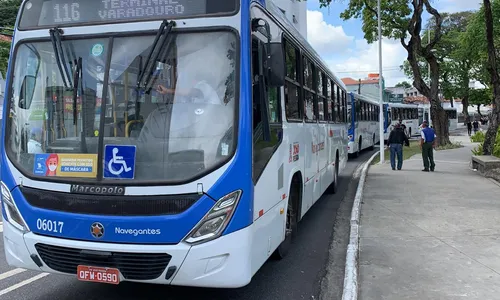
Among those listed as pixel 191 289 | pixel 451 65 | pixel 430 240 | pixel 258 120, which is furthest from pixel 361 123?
pixel 451 65

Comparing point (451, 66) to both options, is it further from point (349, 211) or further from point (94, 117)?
point (94, 117)

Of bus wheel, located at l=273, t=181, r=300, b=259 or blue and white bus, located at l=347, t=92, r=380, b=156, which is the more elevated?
blue and white bus, located at l=347, t=92, r=380, b=156

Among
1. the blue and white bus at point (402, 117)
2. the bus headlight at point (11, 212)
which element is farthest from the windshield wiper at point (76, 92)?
the blue and white bus at point (402, 117)

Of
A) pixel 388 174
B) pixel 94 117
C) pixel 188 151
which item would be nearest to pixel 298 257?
pixel 188 151

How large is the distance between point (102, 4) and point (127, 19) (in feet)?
1.09

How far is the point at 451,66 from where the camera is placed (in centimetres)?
4978

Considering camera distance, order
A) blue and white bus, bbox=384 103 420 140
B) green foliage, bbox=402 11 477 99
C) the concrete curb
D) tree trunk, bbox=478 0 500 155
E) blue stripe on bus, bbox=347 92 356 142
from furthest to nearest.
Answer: green foliage, bbox=402 11 477 99 < blue and white bus, bbox=384 103 420 140 < blue stripe on bus, bbox=347 92 356 142 < tree trunk, bbox=478 0 500 155 < the concrete curb

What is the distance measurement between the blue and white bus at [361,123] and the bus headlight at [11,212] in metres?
17.7

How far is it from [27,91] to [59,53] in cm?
53

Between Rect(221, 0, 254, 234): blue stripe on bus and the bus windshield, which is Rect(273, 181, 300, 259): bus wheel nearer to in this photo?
Rect(221, 0, 254, 234): blue stripe on bus

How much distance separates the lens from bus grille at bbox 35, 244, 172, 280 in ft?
12.5

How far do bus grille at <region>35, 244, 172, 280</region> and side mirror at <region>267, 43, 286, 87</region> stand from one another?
1.81 m

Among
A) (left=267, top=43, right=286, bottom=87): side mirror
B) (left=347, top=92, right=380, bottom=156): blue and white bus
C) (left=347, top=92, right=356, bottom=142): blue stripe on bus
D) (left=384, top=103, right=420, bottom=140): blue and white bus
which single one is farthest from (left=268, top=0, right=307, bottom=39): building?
(left=267, top=43, right=286, bottom=87): side mirror

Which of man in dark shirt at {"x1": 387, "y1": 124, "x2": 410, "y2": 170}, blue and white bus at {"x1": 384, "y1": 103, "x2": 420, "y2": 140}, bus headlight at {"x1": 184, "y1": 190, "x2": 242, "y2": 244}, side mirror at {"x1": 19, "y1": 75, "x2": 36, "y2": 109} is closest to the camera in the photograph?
bus headlight at {"x1": 184, "y1": 190, "x2": 242, "y2": 244}
